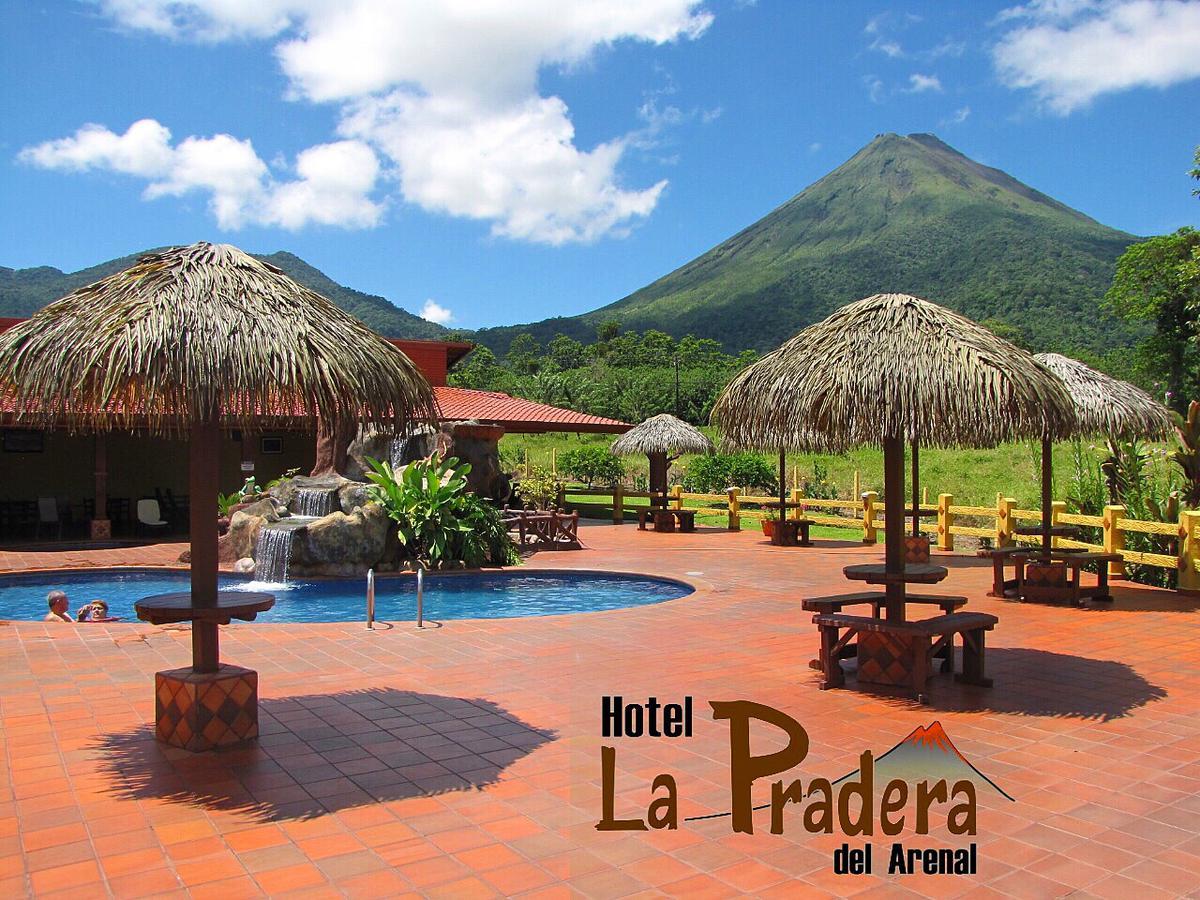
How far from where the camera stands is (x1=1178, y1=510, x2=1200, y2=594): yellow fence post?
10.9 metres

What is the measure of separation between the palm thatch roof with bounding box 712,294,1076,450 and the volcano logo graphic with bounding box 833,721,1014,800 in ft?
6.74

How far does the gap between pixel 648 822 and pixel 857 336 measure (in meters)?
3.82

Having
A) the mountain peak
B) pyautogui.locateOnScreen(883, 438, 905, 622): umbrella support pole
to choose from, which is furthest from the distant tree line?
the mountain peak

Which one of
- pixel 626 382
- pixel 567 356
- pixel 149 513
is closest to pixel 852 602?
pixel 149 513

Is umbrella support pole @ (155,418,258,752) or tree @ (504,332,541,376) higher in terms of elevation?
tree @ (504,332,541,376)

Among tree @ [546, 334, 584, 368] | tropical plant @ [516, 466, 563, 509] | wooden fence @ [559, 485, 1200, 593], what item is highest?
tree @ [546, 334, 584, 368]

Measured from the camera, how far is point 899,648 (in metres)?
6.52

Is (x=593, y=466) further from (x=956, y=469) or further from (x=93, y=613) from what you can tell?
(x=93, y=613)

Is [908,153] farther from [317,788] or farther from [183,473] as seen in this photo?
[317,788]

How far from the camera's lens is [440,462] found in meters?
15.3

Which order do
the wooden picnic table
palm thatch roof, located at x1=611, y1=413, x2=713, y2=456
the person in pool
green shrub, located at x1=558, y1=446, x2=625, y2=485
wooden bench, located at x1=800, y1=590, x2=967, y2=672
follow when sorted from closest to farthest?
1. wooden bench, located at x1=800, y1=590, x2=967, y2=672
2. the person in pool
3. the wooden picnic table
4. palm thatch roof, located at x1=611, y1=413, x2=713, y2=456
5. green shrub, located at x1=558, y1=446, x2=625, y2=485

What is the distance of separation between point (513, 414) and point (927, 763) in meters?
18.5

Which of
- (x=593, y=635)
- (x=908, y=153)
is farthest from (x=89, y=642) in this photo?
(x=908, y=153)

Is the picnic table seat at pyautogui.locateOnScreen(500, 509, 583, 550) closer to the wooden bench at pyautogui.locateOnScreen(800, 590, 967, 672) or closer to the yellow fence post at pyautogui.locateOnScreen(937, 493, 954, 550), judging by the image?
the yellow fence post at pyautogui.locateOnScreen(937, 493, 954, 550)
